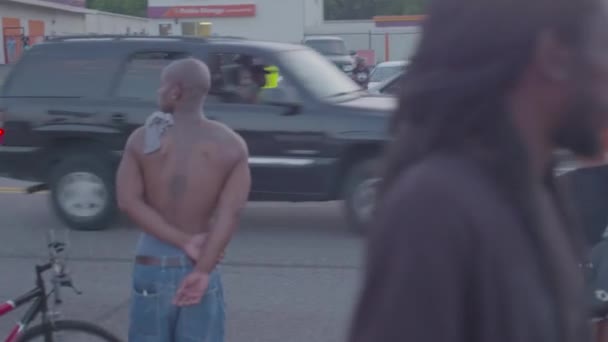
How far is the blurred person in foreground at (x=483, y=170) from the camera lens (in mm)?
1533

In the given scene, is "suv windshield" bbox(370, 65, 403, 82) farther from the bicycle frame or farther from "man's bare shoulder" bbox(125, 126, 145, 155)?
"man's bare shoulder" bbox(125, 126, 145, 155)

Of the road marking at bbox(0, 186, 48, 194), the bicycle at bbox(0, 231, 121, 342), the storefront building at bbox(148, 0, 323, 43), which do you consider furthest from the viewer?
the storefront building at bbox(148, 0, 323, 43)

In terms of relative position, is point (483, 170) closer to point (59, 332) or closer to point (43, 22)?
point (59, 332)

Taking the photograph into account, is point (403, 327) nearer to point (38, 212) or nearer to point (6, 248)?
point (6, 248)

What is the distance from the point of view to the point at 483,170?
1.60 m

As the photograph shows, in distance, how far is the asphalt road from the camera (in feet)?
23.0

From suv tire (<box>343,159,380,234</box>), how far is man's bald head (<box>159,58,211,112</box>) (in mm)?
5236

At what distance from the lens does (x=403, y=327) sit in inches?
61.0

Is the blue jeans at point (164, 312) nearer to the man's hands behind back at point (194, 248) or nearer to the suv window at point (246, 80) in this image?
the man's hands behind back at point (194, 248)

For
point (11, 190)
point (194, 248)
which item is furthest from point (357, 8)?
point (194, 248)

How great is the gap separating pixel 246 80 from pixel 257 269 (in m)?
2.06

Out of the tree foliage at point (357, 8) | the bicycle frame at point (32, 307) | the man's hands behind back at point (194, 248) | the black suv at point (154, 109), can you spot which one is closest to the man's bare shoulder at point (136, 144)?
the man's hands behind back at point (194, 248)

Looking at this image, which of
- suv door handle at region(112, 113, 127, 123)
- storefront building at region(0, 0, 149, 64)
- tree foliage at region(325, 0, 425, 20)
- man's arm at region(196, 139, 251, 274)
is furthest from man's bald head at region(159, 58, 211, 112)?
tree foliage at region(325, 0, 425, 20)

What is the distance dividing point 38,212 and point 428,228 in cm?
1027
